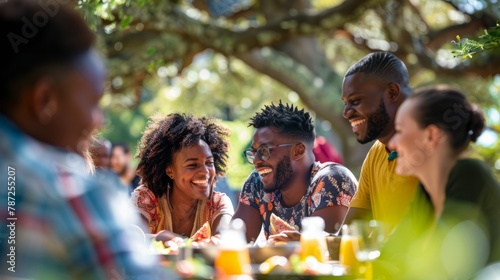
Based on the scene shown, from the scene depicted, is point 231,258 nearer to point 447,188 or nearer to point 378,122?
point 447,188

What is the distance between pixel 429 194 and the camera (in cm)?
350

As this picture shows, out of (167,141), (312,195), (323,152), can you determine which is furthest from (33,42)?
(323,152)

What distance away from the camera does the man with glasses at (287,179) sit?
529cm

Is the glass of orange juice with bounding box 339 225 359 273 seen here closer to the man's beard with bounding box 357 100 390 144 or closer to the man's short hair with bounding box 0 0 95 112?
the man's beard with bounding box 357 100 390 144

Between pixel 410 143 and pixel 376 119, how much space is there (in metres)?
1.44

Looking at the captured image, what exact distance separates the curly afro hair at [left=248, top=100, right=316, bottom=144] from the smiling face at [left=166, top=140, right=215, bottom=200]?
42cm

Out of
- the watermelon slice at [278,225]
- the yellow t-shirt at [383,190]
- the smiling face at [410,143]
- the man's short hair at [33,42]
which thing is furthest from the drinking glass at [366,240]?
the man's short hair at [33,42]

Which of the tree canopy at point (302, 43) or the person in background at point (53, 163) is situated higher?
the tree canopy at point (302, 43)

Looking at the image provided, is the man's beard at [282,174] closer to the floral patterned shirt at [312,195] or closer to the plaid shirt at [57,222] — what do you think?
the floral patterned shirt at [312,195]

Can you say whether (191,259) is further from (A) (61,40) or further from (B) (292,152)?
(B) (292,152)

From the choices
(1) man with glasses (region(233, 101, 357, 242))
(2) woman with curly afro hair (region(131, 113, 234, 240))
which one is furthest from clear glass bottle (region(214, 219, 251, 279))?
(2) woman with curly afro hair (region(131, 113, 234, 240))

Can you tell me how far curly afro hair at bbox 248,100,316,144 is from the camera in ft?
18.9

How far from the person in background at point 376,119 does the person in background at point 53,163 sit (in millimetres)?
2626

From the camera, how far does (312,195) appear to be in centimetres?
537
